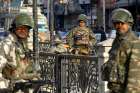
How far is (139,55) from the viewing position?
4.69m

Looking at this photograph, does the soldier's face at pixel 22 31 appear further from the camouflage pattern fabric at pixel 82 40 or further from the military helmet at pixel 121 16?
the camouflage pattern fabric at pixel 82 40

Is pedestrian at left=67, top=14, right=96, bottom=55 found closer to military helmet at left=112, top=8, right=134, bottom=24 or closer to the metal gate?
the metal gate

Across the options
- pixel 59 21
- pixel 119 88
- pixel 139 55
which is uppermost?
pixel 139 55

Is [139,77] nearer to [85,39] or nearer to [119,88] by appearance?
[119,88]

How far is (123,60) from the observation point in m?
4.79

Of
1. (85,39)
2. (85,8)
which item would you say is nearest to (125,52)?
(85,39)

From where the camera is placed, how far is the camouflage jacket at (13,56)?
16.3 ft

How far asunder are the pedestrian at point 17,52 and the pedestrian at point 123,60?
2.86ft

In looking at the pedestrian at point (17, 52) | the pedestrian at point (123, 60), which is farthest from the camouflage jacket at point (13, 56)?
the pedestrian at point (123, 60)

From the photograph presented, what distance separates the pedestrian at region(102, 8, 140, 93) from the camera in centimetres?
470

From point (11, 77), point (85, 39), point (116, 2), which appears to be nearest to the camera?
point (11, 77)

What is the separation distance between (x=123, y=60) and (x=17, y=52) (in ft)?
3.62

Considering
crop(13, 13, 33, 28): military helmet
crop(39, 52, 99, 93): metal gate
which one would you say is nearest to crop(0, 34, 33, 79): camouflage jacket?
crop(13, 13, 33, 28): military helmet

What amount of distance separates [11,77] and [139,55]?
1.33 meters
